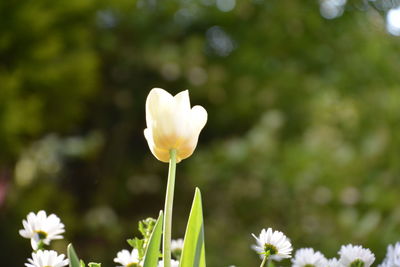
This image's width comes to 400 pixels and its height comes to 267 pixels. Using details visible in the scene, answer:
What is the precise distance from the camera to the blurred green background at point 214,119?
346cm

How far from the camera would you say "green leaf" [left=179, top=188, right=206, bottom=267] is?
526mm

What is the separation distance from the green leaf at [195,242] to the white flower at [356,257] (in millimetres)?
123

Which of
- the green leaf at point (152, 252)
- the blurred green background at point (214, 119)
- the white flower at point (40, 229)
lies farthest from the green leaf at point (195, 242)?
the blurred green background at point (214, 119)

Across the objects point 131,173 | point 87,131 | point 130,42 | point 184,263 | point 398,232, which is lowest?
point 184,263

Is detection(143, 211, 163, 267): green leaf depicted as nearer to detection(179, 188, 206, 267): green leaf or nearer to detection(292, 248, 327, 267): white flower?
detection(179, 188, 206, 267): green leaf

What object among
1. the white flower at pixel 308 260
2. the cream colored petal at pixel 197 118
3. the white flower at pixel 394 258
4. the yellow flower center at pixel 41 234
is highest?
the cream colored petal at pixel 197 118

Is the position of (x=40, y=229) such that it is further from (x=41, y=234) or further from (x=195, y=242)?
(x=195, y=242)

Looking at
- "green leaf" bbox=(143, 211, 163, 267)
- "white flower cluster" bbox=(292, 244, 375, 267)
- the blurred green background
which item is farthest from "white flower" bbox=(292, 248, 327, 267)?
the blurred green background

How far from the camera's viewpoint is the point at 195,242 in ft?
1.76

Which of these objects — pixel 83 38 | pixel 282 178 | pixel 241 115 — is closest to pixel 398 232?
pixel 282 178

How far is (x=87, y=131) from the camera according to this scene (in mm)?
4641

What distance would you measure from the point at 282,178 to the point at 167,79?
119 cm

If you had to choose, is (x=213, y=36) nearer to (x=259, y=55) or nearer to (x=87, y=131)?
(x=259, y=55)

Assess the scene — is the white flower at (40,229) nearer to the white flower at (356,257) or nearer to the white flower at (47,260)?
the white flower at (47,260)
